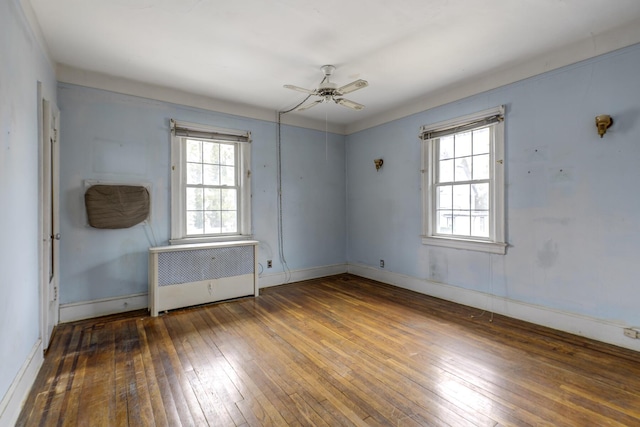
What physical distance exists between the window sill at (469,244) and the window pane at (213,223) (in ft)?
9.44

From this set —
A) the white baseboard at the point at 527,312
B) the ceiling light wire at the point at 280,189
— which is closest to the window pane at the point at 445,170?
the white baseboard at the point at 527,312

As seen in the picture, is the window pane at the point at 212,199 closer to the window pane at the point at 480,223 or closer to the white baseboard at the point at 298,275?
the white baseboard at the point at 298,275

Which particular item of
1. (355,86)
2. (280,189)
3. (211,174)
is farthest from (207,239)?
(355,86)

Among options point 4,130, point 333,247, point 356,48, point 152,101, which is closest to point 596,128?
point 356,48

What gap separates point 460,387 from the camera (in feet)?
6.58

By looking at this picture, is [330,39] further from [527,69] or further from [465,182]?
[465,182]

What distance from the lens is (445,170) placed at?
399 cm

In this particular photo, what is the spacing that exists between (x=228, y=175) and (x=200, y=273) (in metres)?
1.45

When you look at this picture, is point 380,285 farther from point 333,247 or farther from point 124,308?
point 124,308

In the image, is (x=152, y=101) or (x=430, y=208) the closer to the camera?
(x=152, y=101)

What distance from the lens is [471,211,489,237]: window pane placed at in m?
3.55

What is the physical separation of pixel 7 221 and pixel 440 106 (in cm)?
430

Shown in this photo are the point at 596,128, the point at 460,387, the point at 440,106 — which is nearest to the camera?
the point at 460,387

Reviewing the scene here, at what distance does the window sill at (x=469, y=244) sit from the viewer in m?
3.34
